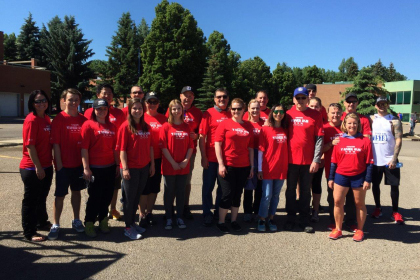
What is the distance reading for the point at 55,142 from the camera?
4430 mm

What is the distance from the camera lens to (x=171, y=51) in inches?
1511

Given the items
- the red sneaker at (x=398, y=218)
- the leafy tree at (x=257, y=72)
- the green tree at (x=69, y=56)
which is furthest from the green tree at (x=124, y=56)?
the red sneaker at (x=398, y=218)

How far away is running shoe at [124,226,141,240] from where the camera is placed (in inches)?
181

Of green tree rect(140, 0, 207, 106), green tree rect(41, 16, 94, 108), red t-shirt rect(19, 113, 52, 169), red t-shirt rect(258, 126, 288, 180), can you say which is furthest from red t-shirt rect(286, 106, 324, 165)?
green tree rect(41, 16, 94, 108)

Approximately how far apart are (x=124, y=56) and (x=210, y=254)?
47123mm

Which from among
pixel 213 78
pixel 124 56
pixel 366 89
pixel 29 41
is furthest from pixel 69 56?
pixel 366 89

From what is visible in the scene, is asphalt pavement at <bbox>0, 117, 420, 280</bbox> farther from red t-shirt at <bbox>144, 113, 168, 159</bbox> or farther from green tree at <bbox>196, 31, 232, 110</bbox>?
green tree at <bbox>196, 31, 232, 110</bbox>

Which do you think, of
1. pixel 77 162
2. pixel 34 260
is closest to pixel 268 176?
pixel 77 162

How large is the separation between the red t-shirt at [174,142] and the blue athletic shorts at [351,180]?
2.38m

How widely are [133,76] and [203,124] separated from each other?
4452 cm

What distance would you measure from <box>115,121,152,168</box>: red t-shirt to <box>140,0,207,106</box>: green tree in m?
33.3

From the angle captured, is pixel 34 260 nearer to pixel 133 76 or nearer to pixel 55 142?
pixel 55 142

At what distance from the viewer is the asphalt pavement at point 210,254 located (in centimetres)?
363

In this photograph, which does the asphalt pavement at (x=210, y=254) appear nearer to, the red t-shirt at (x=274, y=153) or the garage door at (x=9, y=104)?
the red t-shirt at (x=274, y=153)
